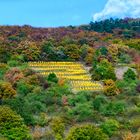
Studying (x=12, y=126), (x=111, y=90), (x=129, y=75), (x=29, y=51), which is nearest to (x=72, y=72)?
(x=29, y=51)

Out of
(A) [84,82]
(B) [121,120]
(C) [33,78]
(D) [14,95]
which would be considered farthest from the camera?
(A) [84,82]

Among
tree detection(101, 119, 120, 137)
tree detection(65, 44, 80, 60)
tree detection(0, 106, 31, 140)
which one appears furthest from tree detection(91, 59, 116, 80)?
tree detection(0, 106, 31, 140)

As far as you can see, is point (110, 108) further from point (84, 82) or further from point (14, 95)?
point (84, 82)

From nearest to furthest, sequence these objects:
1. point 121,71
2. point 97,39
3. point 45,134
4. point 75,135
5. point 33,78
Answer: point 75,135
point 45,134
point 33,78
point 121,71
point 97,39

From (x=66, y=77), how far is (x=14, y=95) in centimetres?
1129

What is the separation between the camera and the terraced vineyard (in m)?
49.1

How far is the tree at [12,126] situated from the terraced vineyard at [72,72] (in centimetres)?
1314

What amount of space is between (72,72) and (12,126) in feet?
70.3

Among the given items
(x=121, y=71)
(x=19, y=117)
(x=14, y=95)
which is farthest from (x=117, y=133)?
(x=121, y=71)

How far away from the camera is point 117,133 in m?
35.7

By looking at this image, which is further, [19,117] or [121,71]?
[121,71]

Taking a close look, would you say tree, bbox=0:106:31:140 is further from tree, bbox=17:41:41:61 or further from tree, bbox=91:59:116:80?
tree, bbox=17:41:41:61

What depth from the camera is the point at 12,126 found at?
113 ft

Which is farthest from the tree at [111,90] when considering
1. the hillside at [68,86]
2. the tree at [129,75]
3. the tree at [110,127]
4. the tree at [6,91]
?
the tree at [110,127]
